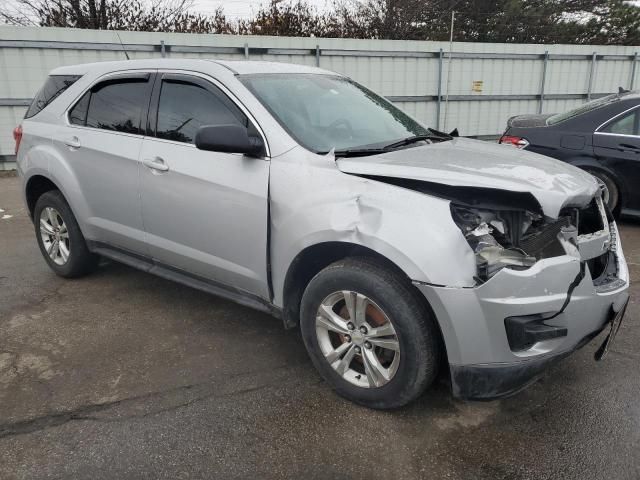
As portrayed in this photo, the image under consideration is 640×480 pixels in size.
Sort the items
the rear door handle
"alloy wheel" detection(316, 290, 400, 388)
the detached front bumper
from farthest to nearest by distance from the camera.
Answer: the rear door handle
"alloy wheel" detection(316, 290, 400, 388)
the detached front bumper

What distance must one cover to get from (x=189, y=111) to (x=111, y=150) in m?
0.73

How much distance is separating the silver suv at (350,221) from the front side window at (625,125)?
10.4 ft

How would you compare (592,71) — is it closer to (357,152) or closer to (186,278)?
(357,152)

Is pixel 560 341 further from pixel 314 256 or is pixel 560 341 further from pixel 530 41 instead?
pixel 530 41

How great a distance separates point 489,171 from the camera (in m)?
2.67

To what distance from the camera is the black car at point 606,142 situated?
5836 millimetres

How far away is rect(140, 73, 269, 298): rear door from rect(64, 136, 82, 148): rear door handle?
78cm

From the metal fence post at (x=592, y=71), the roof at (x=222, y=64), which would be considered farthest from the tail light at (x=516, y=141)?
the metal fence post at (x=592, y=71)

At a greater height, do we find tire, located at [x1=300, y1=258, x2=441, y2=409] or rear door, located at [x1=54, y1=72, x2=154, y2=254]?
rear door, located at [x1=54, y1=72, x2=154, y2=254]

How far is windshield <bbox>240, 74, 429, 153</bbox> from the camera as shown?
3136 mm

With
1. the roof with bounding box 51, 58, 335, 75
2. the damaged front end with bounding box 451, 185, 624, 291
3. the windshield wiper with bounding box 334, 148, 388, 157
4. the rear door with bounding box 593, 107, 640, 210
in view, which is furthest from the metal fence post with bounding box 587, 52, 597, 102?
the windshield wiper with bounding box 334, 148, 388, 157

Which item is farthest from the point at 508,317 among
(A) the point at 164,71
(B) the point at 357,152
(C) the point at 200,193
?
(A) the point at 164,71

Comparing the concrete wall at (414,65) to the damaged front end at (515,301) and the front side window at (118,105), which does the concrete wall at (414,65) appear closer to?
the front side window at (118,105)

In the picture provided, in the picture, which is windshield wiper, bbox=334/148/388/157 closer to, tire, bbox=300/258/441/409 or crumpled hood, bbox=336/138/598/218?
crumpled hood, bbox=336/138/598/218
